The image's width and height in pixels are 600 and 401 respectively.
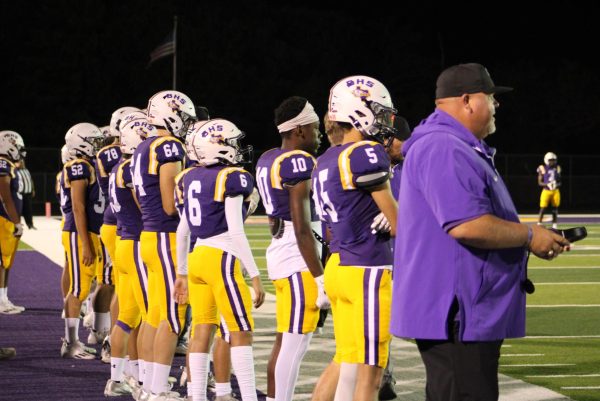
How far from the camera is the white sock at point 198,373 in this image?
678 cm

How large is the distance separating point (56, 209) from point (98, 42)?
12.2 meters

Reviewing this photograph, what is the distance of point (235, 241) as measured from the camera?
6.60 metres

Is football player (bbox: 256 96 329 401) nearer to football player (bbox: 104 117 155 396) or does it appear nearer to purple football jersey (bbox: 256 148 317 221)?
purple football jersey (bbox: 256 148 317 221)

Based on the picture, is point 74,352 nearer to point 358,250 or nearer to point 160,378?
point 160,378

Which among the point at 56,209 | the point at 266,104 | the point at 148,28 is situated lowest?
the point at 56,209

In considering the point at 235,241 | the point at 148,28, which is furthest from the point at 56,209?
the point at 235,241

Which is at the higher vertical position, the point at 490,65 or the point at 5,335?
the point at 490,65

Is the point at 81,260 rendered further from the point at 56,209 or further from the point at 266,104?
the point at 266,104

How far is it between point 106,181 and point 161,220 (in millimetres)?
1795

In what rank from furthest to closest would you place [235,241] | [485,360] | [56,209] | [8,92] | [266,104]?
[266,104]
[8,92]
[56,209]
[235,241]
[485,360]

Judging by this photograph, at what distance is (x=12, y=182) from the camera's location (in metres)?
13.2

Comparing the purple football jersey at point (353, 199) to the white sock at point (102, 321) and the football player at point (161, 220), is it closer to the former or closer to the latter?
the football player at point (161, 220)

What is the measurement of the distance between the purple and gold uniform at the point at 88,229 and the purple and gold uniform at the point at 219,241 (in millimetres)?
3159

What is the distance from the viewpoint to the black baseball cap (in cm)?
434
